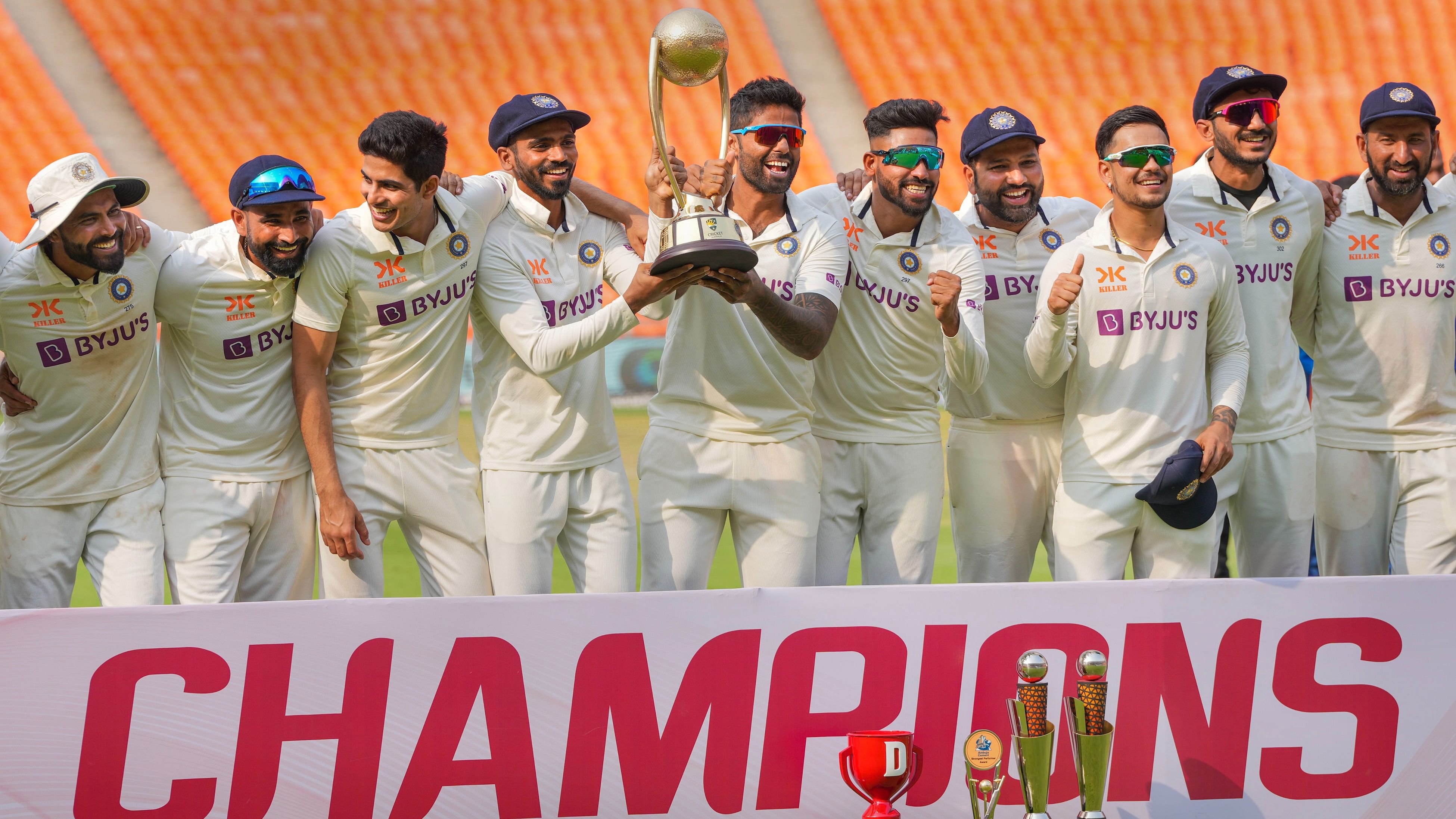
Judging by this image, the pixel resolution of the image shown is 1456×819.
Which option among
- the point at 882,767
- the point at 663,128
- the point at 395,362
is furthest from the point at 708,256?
the point at 882,767

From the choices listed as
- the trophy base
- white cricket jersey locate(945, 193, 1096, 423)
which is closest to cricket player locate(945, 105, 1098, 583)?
white cricket jersey locate(945, 193, 1096, 423)

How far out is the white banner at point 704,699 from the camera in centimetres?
329

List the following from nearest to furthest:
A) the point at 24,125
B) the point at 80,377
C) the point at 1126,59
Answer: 1. the point at 80,377
2. the point at 24,125
3. the point at 1126,59

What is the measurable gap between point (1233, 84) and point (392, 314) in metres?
3.11

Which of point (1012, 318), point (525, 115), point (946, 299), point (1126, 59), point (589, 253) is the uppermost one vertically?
point (1126, 59)

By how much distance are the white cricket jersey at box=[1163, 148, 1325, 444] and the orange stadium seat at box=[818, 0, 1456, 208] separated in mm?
7917

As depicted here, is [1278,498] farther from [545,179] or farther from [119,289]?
[119,289]

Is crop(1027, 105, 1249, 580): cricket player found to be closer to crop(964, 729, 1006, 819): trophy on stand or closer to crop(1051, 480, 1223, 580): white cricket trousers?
crop(1051, 480, 1223, 580): white cricket trousers

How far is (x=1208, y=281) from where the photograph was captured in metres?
4.40

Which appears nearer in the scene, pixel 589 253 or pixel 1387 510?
pixel 589 253

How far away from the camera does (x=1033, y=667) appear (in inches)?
125

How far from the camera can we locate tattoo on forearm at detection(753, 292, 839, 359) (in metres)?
3.95

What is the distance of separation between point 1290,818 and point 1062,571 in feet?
4.13

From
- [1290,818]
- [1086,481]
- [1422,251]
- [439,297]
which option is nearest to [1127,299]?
[1086,481]
